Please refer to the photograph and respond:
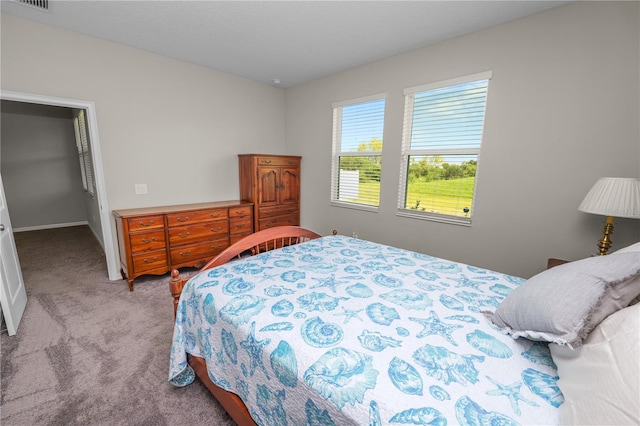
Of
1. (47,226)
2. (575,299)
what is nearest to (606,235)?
(575,299)

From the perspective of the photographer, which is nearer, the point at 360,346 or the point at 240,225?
the point at 360,346

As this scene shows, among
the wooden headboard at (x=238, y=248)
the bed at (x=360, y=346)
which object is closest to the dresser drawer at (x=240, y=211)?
the wooden headboard at (x=238, y=248)

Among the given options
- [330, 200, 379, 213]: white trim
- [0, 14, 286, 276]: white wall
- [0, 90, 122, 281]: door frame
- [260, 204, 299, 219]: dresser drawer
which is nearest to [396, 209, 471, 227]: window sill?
[330, 200, 379, 213]: white trim

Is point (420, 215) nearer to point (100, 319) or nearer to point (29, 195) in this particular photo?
point (100, 319)

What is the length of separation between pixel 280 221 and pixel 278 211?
16 centimetres

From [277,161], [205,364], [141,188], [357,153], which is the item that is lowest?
[205,364]

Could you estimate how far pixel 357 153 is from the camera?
3.53m

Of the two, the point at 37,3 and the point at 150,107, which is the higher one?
the point at 37,3

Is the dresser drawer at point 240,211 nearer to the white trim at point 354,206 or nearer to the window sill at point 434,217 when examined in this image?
the white trim at point 354,206

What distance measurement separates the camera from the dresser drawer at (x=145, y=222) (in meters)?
2.73

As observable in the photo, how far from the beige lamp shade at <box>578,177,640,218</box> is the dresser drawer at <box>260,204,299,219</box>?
3.29m

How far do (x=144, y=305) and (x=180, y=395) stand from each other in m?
1.31

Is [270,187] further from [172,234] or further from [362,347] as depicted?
[362,347]

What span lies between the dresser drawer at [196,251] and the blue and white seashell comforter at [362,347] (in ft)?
5.71
